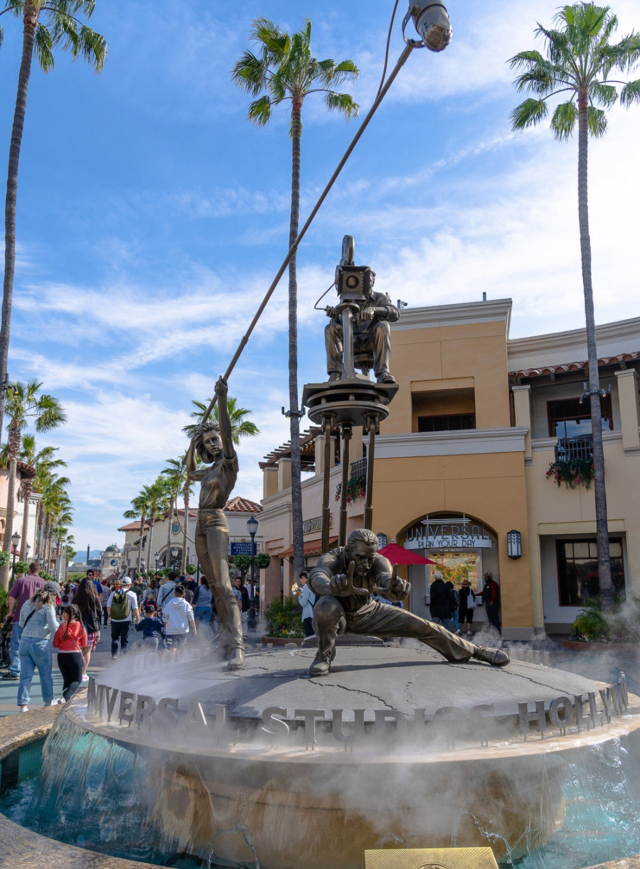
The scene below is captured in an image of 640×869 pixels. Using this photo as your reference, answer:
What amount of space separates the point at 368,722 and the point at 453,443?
1813 cm

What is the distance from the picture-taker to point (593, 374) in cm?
1869

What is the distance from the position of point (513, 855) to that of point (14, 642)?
10.4 m

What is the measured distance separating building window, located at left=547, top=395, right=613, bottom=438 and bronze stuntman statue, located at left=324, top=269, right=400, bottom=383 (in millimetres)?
16355

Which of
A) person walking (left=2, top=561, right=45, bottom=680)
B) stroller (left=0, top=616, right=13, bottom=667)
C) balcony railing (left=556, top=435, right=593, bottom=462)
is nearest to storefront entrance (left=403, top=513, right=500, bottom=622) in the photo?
balcony railing (left=556, top=435, right=593, bottom=462)

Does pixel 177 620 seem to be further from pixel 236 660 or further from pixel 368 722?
pixel 368 722

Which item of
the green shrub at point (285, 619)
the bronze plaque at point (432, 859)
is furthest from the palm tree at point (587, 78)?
the bronze plaque at point (432, 859)

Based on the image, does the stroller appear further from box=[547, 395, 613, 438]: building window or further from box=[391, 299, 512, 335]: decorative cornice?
box=[547, 395, 613, 438]: building window

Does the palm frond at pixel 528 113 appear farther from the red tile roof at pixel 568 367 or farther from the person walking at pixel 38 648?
the person walking at pixel 38 648

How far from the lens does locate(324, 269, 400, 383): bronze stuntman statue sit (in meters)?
7.44

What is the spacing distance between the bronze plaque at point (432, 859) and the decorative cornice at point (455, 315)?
67.0 feet

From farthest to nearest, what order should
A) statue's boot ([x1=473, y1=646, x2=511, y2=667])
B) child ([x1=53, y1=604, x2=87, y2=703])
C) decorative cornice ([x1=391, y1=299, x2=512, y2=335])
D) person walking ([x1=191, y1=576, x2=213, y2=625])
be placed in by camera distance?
1. decorative cornice ([x1=391, y1=299, x2=512, y2=335])
2. person walking ([x1=191, y1=576, x2=213, y2=625])
3. child ([x1=53, y1=604, x2=87, y2=703])
4. statue's boot ([x1=473, y1=646, x2=511, y2=667])

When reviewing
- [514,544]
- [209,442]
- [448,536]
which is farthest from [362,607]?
[448,536]

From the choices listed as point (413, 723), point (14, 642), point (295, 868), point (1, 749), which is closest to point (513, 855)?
point (413, 723)

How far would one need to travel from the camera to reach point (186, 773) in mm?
4094
